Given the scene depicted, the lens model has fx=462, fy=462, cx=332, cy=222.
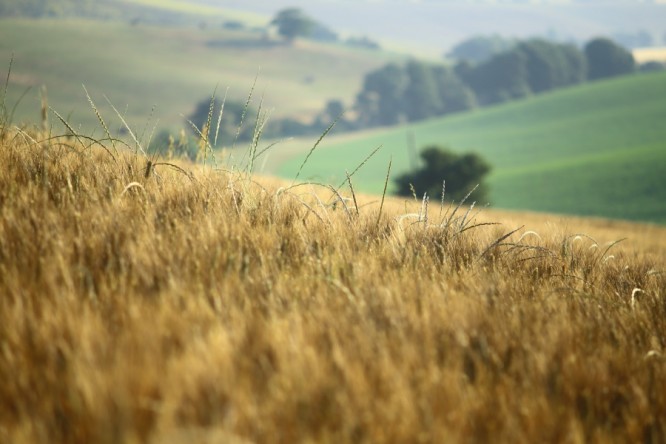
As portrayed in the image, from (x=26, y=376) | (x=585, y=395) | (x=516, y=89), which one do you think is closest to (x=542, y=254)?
(x=585, y=395)

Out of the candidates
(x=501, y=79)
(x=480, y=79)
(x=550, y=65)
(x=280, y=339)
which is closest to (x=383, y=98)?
(x=480, y=79)

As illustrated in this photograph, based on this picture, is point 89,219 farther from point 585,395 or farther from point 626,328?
point 626,328

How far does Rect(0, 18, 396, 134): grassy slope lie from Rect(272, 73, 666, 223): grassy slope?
64.2 ft

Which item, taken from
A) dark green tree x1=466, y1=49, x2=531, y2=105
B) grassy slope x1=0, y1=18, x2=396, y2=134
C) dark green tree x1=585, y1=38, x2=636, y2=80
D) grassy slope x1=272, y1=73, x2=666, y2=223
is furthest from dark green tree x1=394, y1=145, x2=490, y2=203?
dark green tree x1=585, y1=38, x2=636, y2=80

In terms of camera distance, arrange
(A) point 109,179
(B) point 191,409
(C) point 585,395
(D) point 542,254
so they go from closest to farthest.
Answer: (B) point 191,409 < (C) point 585,395 < (A) point 109,179 < (D) point 542,254

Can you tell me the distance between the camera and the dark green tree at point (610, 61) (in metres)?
102

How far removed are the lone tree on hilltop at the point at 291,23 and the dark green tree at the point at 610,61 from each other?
78.8 m

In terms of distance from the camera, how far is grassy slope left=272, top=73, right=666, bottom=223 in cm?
3947

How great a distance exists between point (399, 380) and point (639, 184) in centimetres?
4615

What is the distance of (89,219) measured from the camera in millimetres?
1833

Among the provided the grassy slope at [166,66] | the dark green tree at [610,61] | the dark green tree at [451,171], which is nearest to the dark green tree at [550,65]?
the dark green tree at [610,61]

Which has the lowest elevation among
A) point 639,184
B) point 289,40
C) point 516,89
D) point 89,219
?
point 639,184

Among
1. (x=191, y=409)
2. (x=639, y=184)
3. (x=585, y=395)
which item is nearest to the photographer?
(x=191, y=409)

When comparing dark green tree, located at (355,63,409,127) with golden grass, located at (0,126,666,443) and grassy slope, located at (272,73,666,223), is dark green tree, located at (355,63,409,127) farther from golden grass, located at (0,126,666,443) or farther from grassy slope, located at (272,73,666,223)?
golden grass, located at (0,126,666,443)
